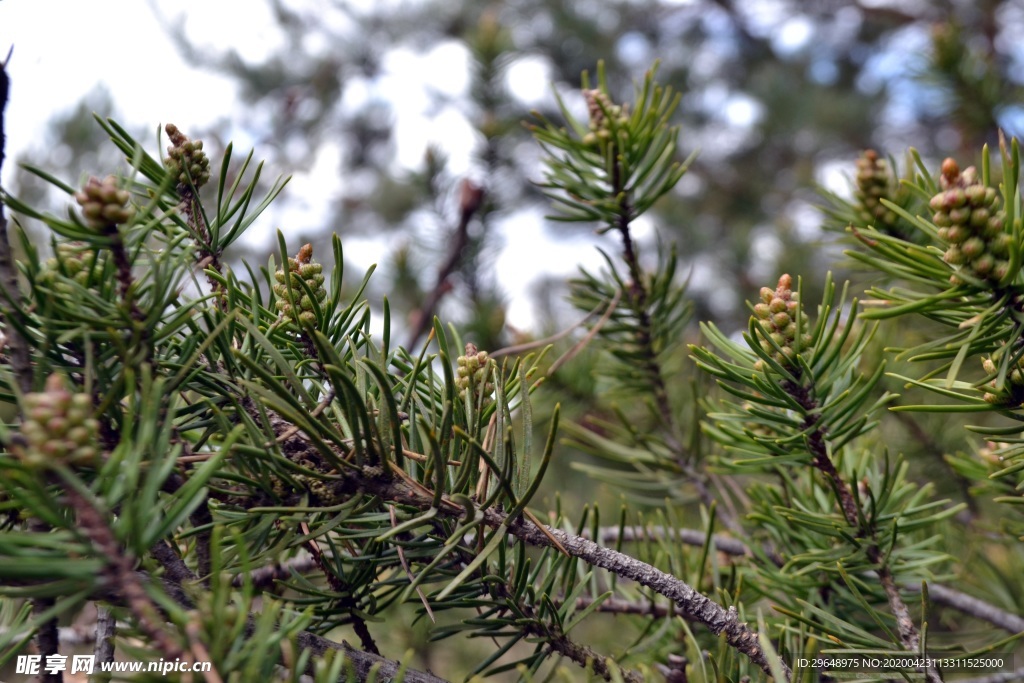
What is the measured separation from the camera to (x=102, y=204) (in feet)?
0.80

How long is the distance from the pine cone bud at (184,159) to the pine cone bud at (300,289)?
56mm

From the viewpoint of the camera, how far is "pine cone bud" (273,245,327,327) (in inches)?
11.8

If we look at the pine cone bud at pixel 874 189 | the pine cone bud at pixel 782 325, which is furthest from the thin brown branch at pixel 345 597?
the pine cone bud at pixel 874 189

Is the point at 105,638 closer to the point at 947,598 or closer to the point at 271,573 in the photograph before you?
the point at 271,573

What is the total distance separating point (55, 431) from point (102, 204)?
0.09m

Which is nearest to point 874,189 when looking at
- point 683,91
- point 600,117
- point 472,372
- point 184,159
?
point 600,117

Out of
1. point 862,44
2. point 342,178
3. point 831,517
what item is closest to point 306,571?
point 831,517

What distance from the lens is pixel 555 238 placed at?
2725 mm

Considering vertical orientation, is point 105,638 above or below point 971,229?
below

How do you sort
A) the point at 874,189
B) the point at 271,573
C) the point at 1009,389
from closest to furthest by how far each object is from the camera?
the point at 1009,389
the point at 271,573
the point at 874,189

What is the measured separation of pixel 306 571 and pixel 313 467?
7.7 inches

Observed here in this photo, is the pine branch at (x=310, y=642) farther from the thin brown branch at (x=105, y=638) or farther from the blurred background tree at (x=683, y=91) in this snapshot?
the blurred background tree at (x=683, y=91)

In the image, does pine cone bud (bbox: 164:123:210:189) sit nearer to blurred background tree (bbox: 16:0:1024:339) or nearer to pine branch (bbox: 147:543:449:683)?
pine branch (bbox: 147:543:449:683)

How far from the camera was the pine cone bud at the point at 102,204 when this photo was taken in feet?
0.80
